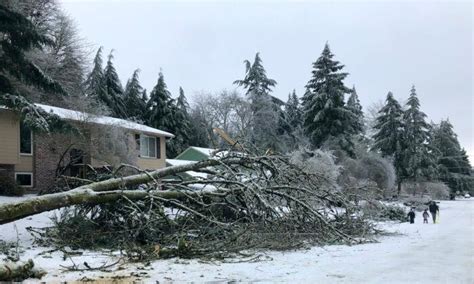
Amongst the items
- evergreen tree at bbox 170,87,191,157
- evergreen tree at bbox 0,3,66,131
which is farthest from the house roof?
evergreen tree at bbox 0,3,66,131

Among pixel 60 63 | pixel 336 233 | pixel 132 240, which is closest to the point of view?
pixel 132 240

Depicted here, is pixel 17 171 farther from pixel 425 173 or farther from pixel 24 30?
pixel 425 173

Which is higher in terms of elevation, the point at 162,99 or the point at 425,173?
the point at 162,99

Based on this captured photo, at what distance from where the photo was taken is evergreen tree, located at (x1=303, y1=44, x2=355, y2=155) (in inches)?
1345

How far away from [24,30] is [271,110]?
2954cm

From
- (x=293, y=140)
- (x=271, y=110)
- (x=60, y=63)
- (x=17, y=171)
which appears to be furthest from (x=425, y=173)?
(x=17, y=171)

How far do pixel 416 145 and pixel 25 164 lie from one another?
34077 millimetres

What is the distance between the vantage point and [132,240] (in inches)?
371

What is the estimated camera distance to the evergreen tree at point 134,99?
45.1 m

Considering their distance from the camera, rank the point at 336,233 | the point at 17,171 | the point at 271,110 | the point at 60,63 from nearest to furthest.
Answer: the point at 336,233 < the point at 17,171 < the point at 60,63 < the point at 271,110

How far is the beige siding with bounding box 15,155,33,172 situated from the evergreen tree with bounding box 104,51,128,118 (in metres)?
18.5

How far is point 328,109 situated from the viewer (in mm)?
34562

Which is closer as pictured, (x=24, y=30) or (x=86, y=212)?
(x=86, y=212)

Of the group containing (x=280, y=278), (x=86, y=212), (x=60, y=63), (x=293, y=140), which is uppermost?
(x=60, y=63)
